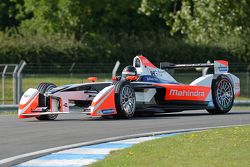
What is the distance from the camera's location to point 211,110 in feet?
65.9

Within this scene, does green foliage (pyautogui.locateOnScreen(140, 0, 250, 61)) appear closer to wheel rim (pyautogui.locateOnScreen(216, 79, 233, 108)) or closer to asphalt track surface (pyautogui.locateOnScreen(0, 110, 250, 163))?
wheel rim (pyautogui.locateOnScreen(216, 79, 233, 108))

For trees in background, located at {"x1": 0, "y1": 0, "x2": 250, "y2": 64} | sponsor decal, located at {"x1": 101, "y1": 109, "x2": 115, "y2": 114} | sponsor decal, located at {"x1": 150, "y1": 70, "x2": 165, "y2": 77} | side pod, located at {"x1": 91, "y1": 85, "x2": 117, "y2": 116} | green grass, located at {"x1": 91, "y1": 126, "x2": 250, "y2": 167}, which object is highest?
trees in background, located at {"x1": 0, "y1": 0, "x2": 250, "y2": 64}

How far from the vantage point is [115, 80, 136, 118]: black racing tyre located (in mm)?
17609

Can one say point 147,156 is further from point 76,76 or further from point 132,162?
point 76,76

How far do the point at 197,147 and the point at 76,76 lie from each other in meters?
21.5

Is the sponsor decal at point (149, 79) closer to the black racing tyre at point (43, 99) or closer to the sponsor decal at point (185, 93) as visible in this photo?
the sponsor decal at point (185, 93)

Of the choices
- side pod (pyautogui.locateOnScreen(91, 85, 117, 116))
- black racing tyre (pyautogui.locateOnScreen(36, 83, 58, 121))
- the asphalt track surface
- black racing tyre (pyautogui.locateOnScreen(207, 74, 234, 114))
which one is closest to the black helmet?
the asphalt track surface

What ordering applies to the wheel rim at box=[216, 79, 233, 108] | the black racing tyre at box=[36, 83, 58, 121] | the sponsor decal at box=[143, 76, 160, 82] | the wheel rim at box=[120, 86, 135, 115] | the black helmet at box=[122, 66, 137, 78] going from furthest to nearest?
the wheel rim at box=[216, 79, 233, 108] → the sponsor decal at box=[143, 76, 160, 82] → the black helmet at box=[122, 66, 137, 78] → the black racing tyre at box=[36, 83, 58, 121] → the wheel rim at box=[120, 86, 135, 115]

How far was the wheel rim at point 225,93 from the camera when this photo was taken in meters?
19.9

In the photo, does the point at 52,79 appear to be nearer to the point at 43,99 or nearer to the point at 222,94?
the point at 222,94

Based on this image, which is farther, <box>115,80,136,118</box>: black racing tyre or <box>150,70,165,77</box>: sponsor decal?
<box>150,70,165,77</box>: sponsor decal

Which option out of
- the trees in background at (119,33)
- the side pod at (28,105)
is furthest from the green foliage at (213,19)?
the side pod at (28,105)

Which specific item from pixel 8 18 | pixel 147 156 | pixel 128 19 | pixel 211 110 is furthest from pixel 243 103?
pixel 8 18

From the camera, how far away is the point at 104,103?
1748cm
